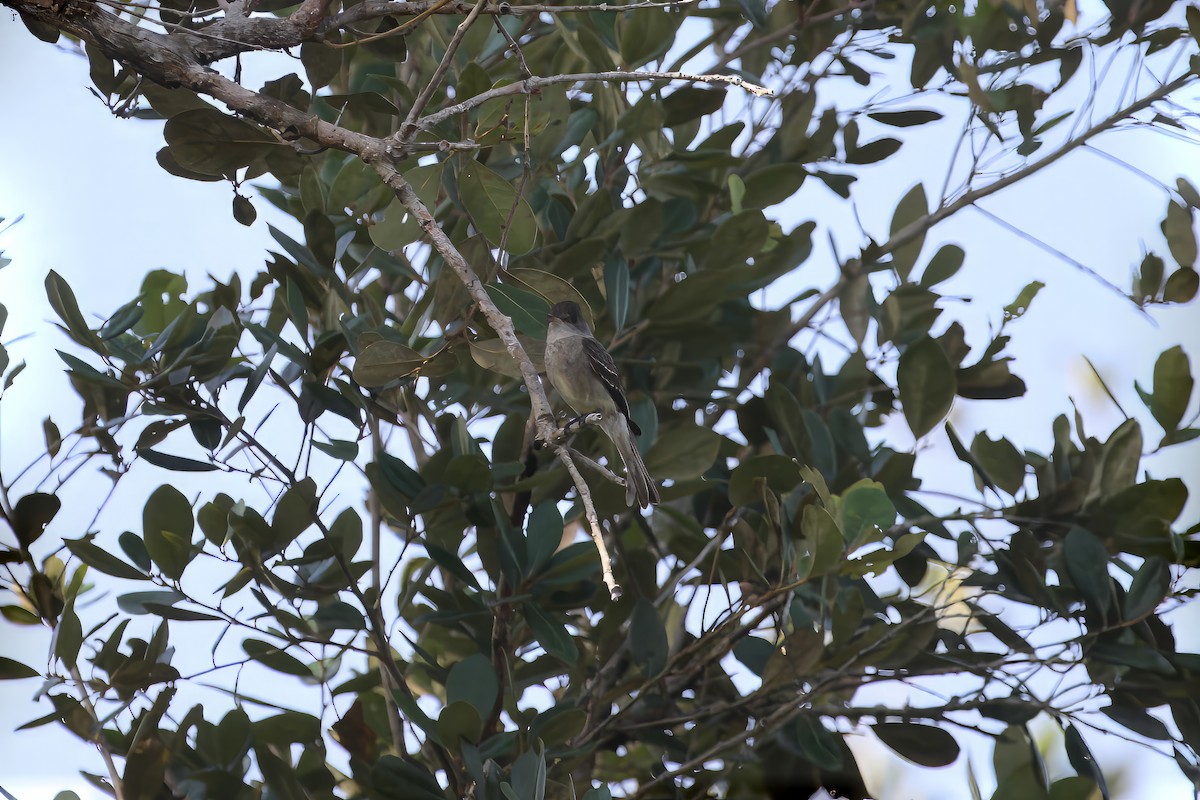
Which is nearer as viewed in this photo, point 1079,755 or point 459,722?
point 459,722

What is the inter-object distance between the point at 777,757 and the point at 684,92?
2.05 m

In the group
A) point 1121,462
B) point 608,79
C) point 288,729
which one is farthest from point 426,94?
point 1121,462

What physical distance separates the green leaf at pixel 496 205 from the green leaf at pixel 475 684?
3.42ft

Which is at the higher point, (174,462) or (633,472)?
(174,462)

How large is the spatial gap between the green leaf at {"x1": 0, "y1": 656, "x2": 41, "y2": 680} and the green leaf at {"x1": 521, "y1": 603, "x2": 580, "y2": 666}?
1267 millimetres

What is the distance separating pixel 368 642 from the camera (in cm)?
366

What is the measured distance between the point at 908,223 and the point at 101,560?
2769mm

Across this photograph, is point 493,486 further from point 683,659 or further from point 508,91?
point 508,91

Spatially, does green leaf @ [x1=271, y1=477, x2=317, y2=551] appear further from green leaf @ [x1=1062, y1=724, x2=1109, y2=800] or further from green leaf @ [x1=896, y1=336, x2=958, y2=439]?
green leaf @ [x1=1062, y1=724, x2=1109, y2=800]

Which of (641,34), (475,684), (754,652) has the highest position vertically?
(641,34)

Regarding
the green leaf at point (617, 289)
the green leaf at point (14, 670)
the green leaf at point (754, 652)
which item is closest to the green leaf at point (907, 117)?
the green leaf at point (617, 289)

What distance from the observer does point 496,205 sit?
2.47m

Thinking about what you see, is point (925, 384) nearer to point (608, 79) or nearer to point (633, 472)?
point (633, 472)

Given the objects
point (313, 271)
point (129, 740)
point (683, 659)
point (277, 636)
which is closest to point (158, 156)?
point (313, 271)
